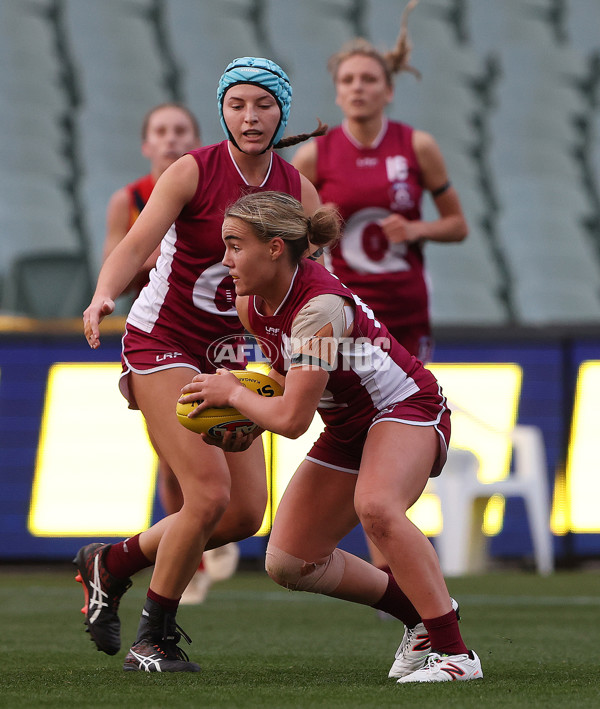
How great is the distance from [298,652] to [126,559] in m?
0.65

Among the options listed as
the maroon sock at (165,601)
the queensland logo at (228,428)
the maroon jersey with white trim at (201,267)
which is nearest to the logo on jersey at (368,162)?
the maroon jersey with white trim at (201,267)

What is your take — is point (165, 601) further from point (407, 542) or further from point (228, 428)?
point (407, 542)

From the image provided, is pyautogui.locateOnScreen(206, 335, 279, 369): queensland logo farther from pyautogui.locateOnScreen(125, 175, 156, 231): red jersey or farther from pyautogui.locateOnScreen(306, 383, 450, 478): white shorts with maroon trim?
pyautogui.locateOnScreen(125, 175, 156, 231): red jersey

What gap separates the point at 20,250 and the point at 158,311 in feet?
25.2

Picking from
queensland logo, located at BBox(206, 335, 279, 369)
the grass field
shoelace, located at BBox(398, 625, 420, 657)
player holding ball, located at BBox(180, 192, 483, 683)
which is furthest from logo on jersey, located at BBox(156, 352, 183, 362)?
shoelace, located at BBox(398, 625, 420, 657)

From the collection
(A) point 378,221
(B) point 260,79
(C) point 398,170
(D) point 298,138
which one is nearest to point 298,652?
(D) point 298,138

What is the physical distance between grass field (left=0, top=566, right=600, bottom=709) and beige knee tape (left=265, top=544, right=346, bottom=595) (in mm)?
239

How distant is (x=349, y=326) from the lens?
129 inches

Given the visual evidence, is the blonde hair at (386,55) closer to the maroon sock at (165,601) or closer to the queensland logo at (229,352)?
the queensland logo at (229,352)

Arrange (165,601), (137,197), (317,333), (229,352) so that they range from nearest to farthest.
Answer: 1. (317,333)
2. (165,601)
3. (229,352)
4. (137,197)

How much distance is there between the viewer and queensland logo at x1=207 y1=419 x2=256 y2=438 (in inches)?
129

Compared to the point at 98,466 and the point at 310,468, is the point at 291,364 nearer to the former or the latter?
the point at 310,468

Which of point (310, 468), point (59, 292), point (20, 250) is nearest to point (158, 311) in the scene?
point (310, 468)

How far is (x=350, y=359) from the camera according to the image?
331cm
